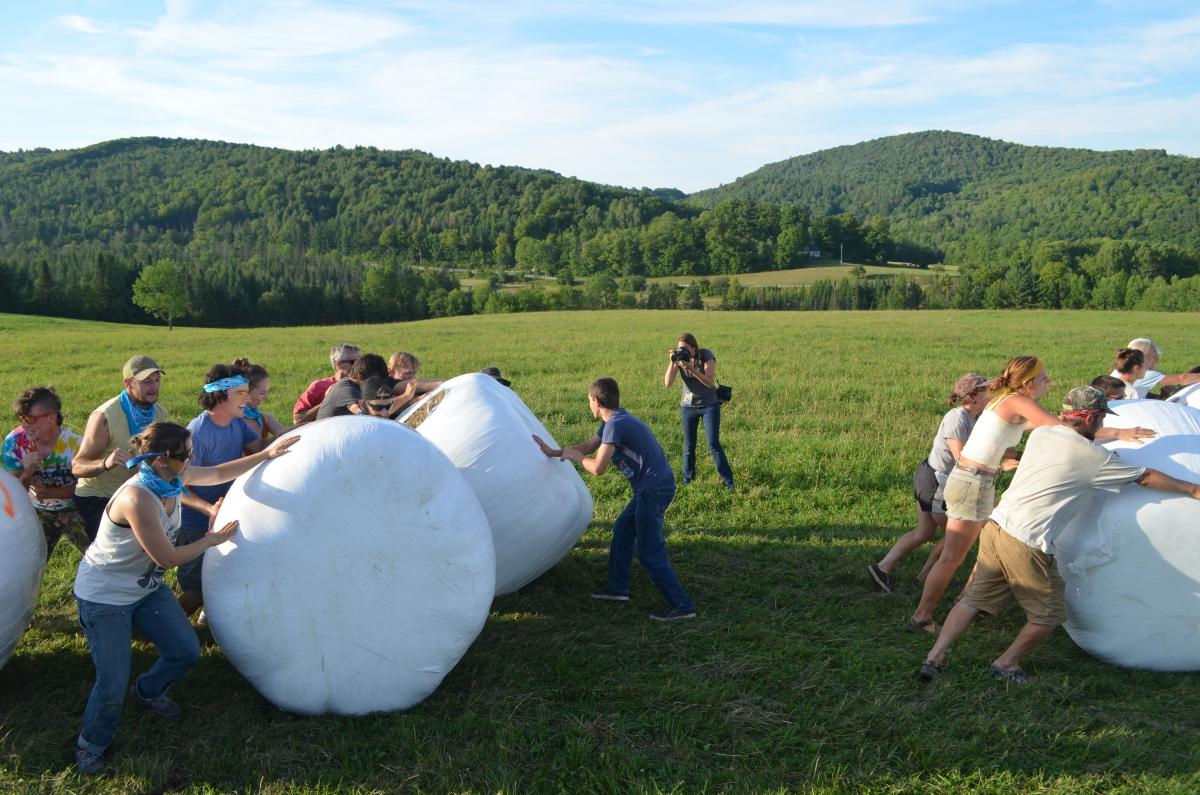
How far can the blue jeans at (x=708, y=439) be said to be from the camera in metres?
9.91

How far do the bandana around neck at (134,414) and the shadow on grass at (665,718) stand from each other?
63.2 inches

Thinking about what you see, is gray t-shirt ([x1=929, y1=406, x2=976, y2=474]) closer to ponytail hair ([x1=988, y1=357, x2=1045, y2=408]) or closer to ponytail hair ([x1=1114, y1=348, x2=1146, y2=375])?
ponytail hair ([x1=988, y1=357, x2=1045, y2=408])

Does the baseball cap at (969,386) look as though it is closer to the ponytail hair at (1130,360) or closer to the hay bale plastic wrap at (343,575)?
the ponytail hair at (1130,360)

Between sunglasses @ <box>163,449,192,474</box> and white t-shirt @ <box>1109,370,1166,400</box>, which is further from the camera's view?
white t-shirt @ <box>1109,370,1166,400</box>

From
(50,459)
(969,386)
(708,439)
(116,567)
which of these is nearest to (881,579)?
(969,386)

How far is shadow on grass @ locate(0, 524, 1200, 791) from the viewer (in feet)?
13.9

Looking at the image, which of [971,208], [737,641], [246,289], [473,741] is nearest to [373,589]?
[473,741]

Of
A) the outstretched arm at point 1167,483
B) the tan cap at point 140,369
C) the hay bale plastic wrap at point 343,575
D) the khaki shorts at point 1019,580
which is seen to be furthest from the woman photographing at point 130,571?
the outstretched arm at point 1167,483

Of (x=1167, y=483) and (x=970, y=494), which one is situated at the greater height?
(x=1167, y=483)

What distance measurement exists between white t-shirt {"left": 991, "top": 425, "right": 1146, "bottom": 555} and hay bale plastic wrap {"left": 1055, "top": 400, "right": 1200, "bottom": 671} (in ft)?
0.71

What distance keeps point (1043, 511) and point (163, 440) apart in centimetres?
541

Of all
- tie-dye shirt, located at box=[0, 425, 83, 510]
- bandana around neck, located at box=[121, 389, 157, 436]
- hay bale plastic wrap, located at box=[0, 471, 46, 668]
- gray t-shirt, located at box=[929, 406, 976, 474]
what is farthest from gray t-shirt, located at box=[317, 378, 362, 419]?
gray t-shirt, located at box=[929, 406, 976, 474]

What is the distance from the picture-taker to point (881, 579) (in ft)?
22.7

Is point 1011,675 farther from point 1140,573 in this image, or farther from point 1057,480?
point 1057,480
